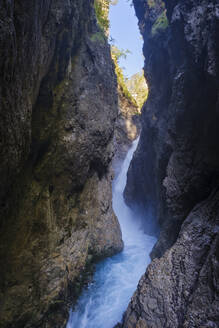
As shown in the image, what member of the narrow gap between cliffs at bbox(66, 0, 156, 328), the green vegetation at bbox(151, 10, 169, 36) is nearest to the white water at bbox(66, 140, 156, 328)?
the narrow gap between cliffs at bbox(66, 0, 156, 328)

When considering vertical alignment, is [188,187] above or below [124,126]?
below

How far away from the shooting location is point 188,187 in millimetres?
6316

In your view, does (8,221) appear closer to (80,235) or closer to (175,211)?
(80,235)

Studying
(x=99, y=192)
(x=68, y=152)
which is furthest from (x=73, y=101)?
(x=99, y=192)

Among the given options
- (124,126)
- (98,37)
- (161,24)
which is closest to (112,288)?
(98,37)

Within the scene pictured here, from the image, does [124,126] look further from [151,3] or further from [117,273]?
[117,273]

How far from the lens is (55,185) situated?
236 inches

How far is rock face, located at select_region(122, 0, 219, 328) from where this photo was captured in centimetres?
351

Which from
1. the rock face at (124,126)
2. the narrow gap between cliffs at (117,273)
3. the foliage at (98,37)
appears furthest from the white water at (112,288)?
the rock face at (124,126)

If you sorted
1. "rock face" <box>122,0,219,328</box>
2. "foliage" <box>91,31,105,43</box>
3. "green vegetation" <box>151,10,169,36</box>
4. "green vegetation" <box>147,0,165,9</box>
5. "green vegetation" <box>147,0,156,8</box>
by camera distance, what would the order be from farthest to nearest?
1. "green vegetation" <box>147,0,156,8</box>
2. "green vegetation" <box>147,0,165,9</box>
3. "green vegetation" <box>151,10,169,36</box>
4. "foliage" <box>91,31,105,43</box>
5. "rock face" <box>122,0,219,328</box>

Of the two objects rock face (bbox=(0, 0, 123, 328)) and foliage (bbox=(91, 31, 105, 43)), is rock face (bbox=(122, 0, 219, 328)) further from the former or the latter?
foliage (bbox=(91, 31, 105, 43))

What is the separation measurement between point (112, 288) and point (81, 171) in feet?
14.7

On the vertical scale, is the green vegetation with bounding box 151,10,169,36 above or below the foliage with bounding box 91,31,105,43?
above

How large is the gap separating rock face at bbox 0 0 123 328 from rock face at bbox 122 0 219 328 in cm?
234
